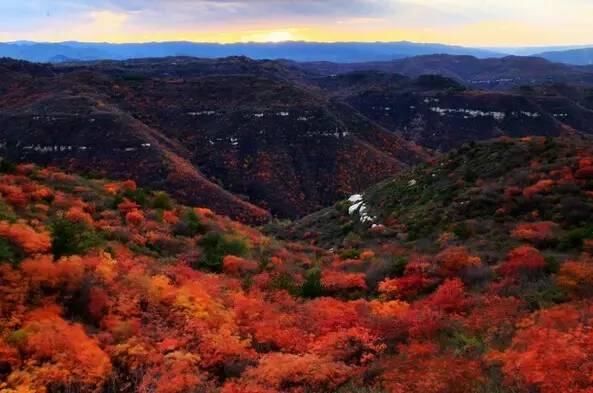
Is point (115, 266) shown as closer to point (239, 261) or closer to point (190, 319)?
point (190, 319)

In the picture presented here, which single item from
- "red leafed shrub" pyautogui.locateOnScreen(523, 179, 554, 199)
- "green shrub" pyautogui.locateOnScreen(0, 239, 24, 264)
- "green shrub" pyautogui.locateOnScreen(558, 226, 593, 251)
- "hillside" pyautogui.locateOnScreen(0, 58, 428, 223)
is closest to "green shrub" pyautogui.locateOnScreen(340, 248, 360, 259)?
"green shrub" pyautogui.locateOnScreen(558, 226, 593, 251)

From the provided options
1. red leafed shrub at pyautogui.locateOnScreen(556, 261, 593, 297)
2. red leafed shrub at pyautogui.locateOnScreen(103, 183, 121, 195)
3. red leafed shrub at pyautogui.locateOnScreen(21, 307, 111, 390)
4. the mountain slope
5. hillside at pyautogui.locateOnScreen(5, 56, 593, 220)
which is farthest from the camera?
hillside at pyautogui.locateOnScreen(5, 56, 593, 220)

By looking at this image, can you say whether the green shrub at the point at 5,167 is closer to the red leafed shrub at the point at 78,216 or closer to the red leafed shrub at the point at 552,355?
the red leafed shrub at the point at 78,216

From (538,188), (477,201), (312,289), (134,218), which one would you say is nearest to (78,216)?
(134,218)

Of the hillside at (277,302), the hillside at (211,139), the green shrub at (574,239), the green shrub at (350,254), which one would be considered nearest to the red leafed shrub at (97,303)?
the hillside at (277,302)

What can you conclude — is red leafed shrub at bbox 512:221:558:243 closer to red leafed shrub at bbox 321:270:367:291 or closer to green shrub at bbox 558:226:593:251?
green shrub at bbox 558:226:593:251

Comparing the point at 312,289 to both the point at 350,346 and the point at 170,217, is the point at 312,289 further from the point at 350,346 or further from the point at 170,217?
the point at 170,217

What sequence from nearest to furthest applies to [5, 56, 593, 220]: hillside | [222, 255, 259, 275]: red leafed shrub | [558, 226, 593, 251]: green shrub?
[558, 226, 593, 251]: green shrub → [222, 255, 259, 275]: red leafed shrub → [5, 56, 593, 220]: hillside
